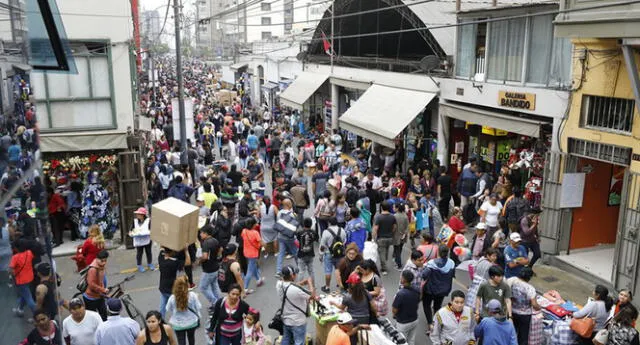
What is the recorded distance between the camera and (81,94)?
1342cm

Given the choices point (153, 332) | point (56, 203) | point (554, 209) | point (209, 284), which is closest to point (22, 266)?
point (153, 332)

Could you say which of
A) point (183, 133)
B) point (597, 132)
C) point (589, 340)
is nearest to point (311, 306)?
point (589, 340)

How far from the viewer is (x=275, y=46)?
4094 centimetres

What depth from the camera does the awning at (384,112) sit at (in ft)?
56.7

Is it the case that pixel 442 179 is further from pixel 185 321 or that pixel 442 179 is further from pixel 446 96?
pixel 185 321

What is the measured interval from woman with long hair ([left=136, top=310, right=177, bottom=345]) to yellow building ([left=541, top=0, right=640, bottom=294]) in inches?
309

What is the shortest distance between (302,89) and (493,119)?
48.7ft

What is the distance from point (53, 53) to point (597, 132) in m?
10.3

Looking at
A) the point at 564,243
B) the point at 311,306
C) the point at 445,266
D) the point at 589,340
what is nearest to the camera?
the point at 589,340

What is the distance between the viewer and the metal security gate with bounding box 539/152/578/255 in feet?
38.4

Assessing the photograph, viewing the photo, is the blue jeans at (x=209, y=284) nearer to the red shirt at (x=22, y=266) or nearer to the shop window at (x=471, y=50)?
the red shirt at (x=22, y=266)

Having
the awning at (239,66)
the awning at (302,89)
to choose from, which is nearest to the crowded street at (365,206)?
the awning at (302,89)

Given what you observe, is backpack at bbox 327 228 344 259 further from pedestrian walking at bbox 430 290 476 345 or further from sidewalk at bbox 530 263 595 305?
sidewalk at bbox 530 263 595 305

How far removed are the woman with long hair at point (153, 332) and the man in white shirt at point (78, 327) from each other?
0.65 meters
